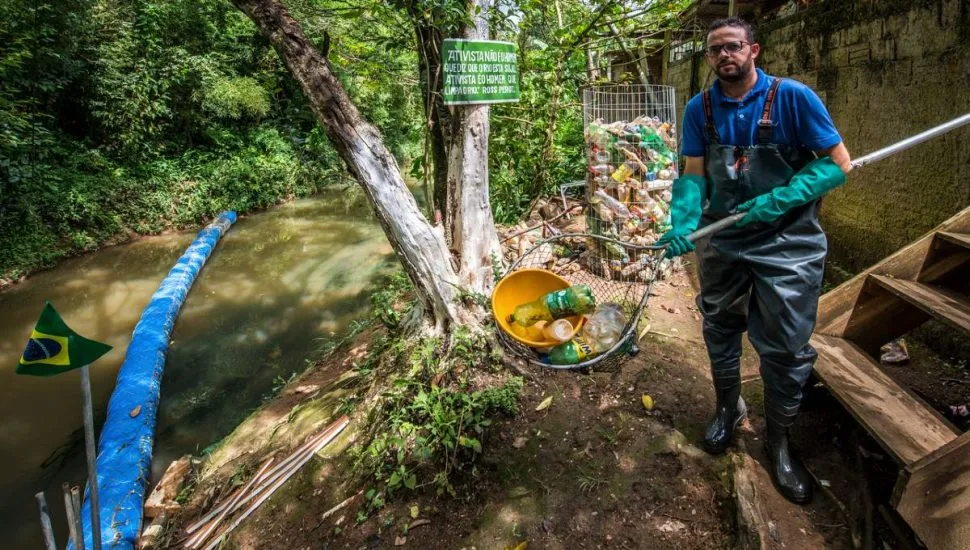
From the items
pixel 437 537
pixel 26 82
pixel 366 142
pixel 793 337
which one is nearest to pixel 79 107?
pixel 26 82

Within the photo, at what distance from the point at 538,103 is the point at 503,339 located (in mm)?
3748

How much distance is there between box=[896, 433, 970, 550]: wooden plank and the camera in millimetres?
1387

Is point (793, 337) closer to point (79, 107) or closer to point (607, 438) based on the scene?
point (607, 438)

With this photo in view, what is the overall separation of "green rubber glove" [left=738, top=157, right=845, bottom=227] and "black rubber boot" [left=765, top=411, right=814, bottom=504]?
86 centimetres

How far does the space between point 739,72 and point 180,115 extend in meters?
12.4

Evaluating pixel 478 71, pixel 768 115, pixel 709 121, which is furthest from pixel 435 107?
pixel 768 115

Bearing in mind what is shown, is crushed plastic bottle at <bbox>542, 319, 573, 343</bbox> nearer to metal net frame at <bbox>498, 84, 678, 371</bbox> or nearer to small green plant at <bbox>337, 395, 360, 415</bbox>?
metal net frame at <bbox>498, 84, 678, 371</bbox>

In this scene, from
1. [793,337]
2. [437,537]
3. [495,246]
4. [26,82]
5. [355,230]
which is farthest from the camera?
[355,230]

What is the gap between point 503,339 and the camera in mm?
3207

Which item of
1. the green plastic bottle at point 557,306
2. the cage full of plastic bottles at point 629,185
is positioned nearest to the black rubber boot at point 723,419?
the green plastic bottle at point 557,306

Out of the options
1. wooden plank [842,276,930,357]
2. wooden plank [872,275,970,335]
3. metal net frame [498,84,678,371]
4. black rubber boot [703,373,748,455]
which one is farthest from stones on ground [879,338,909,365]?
metal net frame [498,84,678,371]

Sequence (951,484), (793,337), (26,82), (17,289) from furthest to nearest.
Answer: (26,82) < (17,289) < (793,337) < (951,484)

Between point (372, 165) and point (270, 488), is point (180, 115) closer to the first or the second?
point (372, 165)

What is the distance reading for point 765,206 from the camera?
1.81 metres
